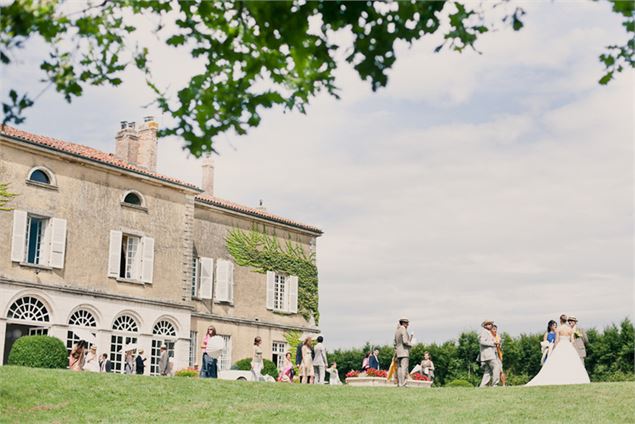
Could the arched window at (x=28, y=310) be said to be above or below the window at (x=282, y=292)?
below

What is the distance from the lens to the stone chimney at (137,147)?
34.6 m

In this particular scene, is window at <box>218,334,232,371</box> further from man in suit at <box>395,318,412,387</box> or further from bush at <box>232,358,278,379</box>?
man in suit at <box>395,318,412,387</box>

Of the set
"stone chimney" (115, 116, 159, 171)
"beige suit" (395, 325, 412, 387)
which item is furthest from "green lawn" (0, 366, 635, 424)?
"stone chimney" (115, 116, 159, 171)

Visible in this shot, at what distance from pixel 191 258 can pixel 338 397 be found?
16.8m

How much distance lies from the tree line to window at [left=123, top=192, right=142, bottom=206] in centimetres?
1314

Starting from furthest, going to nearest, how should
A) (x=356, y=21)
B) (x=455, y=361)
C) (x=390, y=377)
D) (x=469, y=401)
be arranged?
(x=455, y=361) → (x=390, y=377) → (x=469, y=401) → (x=356, y=21)

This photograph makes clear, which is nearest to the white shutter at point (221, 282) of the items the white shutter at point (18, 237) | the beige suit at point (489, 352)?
the white shutter at point (18, 237)

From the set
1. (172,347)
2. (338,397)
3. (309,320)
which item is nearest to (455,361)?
(309,320)

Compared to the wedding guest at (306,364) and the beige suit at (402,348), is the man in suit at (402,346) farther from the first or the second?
the wedding guest at (306,364)

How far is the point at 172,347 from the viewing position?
32.3 meters

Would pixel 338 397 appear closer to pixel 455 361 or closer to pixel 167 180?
pixel 167 180

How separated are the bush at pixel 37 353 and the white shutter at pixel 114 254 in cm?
481

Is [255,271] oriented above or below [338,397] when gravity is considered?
above

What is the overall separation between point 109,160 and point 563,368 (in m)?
18.4
